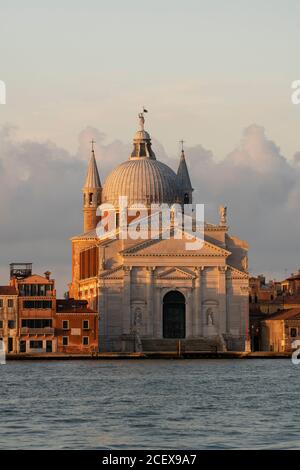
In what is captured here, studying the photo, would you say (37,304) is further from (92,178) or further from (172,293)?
(92,178)

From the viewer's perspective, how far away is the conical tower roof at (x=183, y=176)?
12854cm

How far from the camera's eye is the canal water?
150 ft

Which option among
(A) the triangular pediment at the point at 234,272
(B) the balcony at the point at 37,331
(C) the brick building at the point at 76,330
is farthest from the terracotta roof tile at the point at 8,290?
(A) the triangular pediment at the point at 234,272

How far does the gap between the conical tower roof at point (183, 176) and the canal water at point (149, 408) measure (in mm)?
41063

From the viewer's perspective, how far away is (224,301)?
370 feet

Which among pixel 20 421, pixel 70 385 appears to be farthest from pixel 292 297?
pixel 20 421

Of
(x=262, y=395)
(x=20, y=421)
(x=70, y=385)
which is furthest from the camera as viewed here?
(x=70, y=385)

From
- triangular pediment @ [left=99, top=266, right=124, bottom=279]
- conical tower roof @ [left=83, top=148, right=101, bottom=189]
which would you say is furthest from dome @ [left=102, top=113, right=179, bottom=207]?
triangular pediment @ [left=99, top=266, right=124, bottom=279]

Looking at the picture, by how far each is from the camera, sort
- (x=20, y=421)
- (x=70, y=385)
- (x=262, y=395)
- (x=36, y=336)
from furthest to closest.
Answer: (x=36, y=336) → (x=70, y=385) → (x=262, y=395) → (x=20, y=421)

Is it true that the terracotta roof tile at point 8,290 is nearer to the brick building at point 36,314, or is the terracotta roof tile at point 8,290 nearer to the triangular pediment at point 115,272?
the brick building at point 36,314
